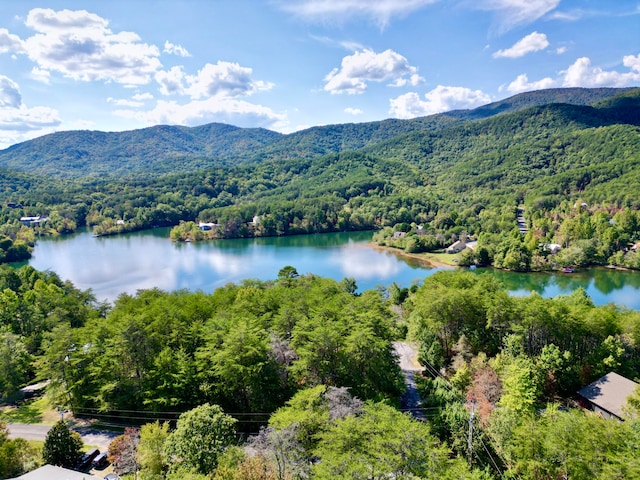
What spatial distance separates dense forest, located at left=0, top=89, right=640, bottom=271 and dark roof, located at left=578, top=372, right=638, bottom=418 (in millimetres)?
35565

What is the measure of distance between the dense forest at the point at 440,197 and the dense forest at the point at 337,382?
110 feet

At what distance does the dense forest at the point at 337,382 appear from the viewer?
11.8 m

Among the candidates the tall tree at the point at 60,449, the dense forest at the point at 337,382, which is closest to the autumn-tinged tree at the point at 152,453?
the dense forest at the point at 337,382

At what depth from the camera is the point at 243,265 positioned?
2416 inches

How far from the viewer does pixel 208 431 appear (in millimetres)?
13758

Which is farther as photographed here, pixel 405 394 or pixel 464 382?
pixel 405 394

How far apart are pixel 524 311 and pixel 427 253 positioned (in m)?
44.4

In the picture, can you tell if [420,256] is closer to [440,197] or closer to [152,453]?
[440,197]

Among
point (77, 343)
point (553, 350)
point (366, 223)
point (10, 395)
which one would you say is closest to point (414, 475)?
point (553, 350)

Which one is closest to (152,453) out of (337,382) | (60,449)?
(60,449)

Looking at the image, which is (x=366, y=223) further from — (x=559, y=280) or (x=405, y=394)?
(x=405, y=394)

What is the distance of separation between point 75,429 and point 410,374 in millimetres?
18291

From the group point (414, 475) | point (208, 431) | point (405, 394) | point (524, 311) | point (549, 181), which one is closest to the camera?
point (414, 475)

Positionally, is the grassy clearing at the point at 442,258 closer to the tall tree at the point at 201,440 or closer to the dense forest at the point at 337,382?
the dense forest at the point at 337,382
